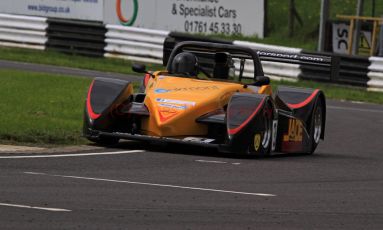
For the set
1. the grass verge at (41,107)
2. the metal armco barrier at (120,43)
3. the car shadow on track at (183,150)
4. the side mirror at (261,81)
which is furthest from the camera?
the metal armco barrier at (120,43)

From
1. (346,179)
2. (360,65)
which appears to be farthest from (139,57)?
(346,179)

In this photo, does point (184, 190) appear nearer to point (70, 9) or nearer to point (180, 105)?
point (180, 105)

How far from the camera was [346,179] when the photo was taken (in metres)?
11.6

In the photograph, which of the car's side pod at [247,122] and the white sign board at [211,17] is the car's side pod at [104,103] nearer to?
the car's side pod at [247,122]

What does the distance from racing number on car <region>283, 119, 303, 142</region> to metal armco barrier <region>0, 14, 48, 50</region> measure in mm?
16766

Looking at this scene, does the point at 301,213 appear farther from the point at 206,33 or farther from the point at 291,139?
the point at 206,33

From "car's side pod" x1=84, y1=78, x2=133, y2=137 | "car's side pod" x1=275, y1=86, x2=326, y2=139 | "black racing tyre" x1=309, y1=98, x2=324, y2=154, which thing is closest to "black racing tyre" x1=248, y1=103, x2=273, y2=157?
"car's side pod" x1=275, y1=86, x2=326, y2=139

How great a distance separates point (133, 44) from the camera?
29891 millimetres

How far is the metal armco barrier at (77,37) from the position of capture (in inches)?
1181

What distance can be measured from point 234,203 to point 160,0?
25.1 meters

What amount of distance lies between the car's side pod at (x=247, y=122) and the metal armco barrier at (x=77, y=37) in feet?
55.7

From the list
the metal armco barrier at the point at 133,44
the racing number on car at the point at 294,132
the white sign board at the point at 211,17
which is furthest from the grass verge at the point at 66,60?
the racing number on car at the point at 294,132

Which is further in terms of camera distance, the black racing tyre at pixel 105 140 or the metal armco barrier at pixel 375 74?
→ the metal armco barrier at pixel 375 74

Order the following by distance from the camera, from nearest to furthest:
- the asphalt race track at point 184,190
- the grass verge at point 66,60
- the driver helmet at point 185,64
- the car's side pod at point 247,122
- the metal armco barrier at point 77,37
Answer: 1. the asphalt race track at point 184,190
2. the car's side pod at point 247,122
3. the driver helmet at point 185,64
4. the grass verge at point 66,60
5. the metal armco barrier at point 77,37
